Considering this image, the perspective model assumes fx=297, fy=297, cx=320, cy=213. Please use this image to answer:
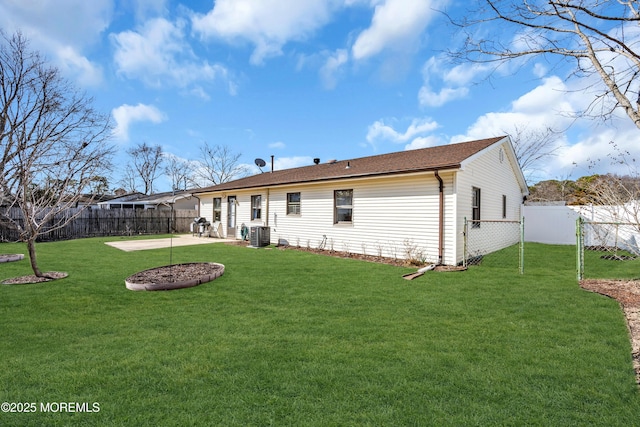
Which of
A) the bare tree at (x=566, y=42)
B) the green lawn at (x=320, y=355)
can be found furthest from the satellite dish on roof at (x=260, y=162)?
the bare tree at (x=566, y=42)

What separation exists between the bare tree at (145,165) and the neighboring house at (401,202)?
29.4 metres

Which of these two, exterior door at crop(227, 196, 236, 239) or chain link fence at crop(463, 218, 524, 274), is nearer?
chain link fence at crop(463, 218, 524, 274)

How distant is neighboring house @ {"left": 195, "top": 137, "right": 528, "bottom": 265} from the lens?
8289 millimetres

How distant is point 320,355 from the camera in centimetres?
300

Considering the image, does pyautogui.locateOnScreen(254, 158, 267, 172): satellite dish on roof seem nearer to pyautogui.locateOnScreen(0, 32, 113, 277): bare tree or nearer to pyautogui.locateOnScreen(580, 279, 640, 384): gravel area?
pyautogui.locateOnScreen(0, 32, 113, 277): bare tree

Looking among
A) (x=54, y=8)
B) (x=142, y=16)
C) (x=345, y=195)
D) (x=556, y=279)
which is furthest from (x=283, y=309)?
(x=54, y=8)

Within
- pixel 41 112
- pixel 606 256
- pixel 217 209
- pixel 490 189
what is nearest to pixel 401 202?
pixel 490 189

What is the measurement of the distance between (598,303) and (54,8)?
1753 cm

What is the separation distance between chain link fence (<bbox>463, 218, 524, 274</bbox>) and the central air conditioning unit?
7.94 m

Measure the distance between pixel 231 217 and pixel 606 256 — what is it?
51.7ft

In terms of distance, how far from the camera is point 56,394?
7.73 ft

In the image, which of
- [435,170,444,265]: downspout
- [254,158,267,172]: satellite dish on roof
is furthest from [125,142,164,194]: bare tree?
[435,170,444,265]: downspout

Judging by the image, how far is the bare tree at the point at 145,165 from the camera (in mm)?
37438

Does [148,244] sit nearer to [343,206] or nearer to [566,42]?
[343,206]
